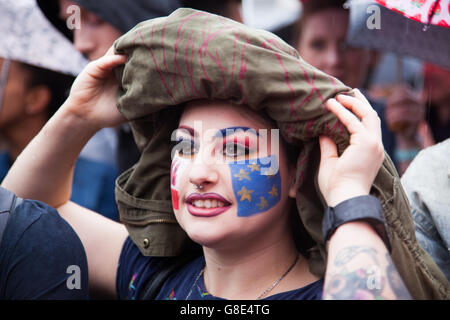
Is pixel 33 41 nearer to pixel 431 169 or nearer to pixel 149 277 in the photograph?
pixel 149 277

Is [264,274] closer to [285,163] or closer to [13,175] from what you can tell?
[285,163]

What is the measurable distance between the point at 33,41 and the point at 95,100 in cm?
115

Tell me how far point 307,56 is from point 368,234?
7.77 ft

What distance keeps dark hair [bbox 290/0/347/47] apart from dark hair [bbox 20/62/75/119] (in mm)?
1603

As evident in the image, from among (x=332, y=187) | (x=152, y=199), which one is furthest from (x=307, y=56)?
(x=332, y=187)

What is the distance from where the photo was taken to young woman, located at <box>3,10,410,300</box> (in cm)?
153

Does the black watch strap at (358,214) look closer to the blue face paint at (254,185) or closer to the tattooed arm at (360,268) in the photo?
the tattooed arm at (360,268)

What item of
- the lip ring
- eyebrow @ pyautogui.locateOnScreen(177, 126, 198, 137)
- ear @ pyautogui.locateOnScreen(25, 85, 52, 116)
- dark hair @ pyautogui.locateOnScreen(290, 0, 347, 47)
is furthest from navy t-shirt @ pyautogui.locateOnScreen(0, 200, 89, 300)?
dark hair @ pyautogui.locateOnScreen(290, 0, 347, 47)

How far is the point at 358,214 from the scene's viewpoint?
1505 mm

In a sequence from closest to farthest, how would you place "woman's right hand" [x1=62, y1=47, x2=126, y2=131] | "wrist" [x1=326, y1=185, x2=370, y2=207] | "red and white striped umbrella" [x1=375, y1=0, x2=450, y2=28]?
"wrist" [x1=326, y1=185, x2=370, y2=207] < "red and white striped umbrella" [x1=375, y1=0, x2=450, y2=28] < "woman's right hand" [x1=62, y1=47, x2=126, y2=131]

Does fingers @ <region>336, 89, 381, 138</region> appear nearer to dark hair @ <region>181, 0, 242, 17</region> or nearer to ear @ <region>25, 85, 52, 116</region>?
dark hair @ <region>181, 0, 242, 17</region>

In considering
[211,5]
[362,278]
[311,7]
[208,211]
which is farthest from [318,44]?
[362,278]

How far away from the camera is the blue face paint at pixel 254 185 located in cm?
176

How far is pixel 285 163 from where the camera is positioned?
1.86 m
